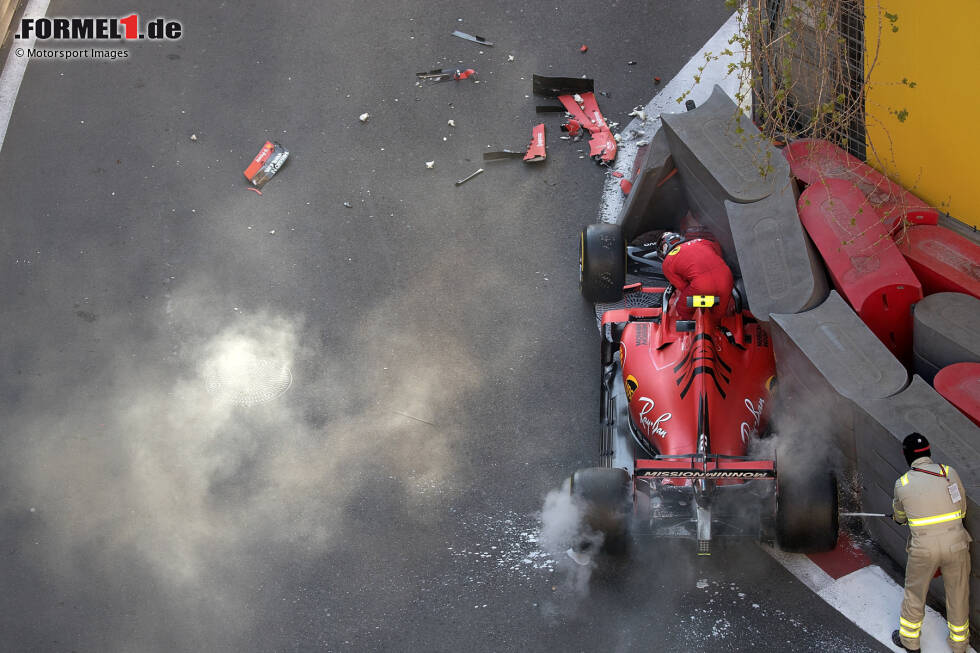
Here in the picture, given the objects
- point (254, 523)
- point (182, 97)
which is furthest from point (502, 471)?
point (182, 97)

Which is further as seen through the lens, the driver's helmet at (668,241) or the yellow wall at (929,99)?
the driver's helmet at (668,241)

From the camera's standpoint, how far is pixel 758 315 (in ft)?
24.5

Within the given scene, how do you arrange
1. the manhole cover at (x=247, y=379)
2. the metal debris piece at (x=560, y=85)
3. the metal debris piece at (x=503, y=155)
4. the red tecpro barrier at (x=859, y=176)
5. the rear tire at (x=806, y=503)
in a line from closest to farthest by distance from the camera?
the rear tire at (x=806, y=503)
the red tecpro barrier at (x=859, y=176)
the manhole cover at (x=247, y=379)
the metal debris piece at (x=503, y=155)
the metal debris piece at (x=560, y=85)

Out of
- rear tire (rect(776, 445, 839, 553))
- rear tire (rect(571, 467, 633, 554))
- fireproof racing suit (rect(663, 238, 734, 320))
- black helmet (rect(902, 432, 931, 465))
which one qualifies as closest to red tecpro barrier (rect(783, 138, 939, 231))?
fireproof racing suit (rect(663, 238, 734, 320))

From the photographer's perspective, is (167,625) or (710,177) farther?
(710,177)

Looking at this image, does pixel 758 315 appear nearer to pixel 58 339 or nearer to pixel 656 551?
pixel 656 551

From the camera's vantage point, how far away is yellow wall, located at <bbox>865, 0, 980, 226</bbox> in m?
7.13

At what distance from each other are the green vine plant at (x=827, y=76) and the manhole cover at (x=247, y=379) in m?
4.27

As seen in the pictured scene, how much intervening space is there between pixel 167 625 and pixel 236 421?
1.86 meters

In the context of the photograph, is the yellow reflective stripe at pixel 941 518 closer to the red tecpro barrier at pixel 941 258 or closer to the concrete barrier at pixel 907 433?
the concrete barrier at pixel 907 433

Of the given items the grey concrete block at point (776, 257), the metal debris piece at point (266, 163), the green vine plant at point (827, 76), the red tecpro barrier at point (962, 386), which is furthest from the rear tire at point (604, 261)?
the metal debris piece at point (266, 163)

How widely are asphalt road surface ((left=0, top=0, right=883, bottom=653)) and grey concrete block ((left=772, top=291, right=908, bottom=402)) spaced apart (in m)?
1.55

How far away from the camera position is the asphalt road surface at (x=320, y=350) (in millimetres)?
7355

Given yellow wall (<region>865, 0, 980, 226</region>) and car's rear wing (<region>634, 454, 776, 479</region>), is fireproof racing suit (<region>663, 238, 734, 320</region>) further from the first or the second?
yellow wall (<region>865, 0, 980, 226</region>)
